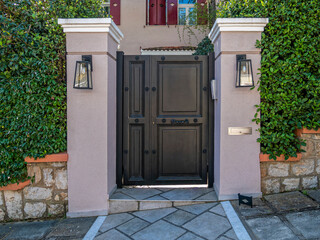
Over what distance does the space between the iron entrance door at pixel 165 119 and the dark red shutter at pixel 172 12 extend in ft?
15.6

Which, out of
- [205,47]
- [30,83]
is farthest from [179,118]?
[205,47]

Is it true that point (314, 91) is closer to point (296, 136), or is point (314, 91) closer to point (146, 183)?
point (296, 136)

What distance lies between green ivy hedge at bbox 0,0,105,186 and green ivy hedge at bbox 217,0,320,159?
9.12 ft

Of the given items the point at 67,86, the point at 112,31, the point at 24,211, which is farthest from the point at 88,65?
the point at 24,211

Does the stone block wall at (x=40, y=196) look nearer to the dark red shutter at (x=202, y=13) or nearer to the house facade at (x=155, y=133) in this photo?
the house facade at (x=155, y=133)

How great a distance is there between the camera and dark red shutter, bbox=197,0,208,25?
24.7 ft

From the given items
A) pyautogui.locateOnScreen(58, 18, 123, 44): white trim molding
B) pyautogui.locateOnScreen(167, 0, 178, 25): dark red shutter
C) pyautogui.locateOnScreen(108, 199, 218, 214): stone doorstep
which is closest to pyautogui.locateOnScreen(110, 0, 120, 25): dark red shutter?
pyautogui.locateOnScreen(167, 0, 178, 25): dark red shutter

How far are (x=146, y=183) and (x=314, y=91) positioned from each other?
2765 mm

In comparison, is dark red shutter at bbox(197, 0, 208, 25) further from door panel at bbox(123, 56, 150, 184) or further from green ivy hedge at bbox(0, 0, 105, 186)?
green ivy hedge at bbox(0, 0, 105, 186)

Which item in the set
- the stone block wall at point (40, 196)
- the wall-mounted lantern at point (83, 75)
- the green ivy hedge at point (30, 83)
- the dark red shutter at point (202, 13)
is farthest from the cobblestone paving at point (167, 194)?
the dark red shutter at point (202, 13)

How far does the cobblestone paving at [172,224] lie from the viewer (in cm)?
279

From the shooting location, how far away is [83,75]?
3.29 meters

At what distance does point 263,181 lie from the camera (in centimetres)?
355

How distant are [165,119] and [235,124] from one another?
105cm
